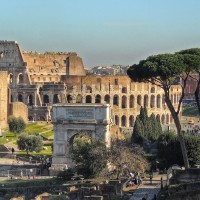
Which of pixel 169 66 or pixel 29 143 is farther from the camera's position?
pixel 29 143

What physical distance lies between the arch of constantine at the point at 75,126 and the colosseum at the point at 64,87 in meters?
32.5

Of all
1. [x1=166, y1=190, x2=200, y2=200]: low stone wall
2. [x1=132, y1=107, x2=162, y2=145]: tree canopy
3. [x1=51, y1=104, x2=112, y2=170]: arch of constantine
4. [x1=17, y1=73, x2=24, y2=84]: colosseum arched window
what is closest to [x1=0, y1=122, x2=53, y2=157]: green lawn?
[x1=51, y1=104, x2=112, y2=170]: arch of constantine

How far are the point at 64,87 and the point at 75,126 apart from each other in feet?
125

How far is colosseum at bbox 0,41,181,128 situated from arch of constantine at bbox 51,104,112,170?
32.5 metres

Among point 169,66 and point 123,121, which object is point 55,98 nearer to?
point 123,121

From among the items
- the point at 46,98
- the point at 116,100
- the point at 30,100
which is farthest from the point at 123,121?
the point at 30,100

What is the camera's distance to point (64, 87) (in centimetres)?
7719

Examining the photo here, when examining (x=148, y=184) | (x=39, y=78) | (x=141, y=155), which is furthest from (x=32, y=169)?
(x=39, y=78)

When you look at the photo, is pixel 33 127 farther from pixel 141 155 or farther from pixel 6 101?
pixel 141 155

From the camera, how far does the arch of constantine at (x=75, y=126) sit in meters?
38.9

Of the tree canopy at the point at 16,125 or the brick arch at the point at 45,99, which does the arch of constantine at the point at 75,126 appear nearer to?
the tree canopy at the point at 16,125

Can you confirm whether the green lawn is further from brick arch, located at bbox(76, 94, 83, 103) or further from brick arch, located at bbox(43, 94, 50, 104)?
brick arch, located at bbox(76, 94, 83, 103)

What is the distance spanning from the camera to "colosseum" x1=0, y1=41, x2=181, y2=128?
250 ft

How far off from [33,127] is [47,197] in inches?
1251
